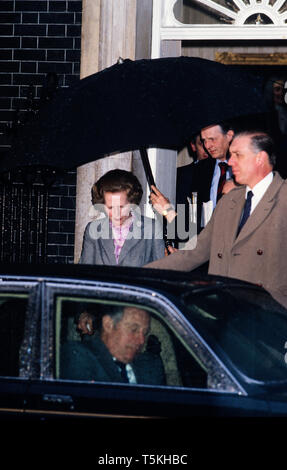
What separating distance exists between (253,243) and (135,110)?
107cm

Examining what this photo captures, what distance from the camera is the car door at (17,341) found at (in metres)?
4.53

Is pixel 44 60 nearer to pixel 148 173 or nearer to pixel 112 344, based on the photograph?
pixel 148 173

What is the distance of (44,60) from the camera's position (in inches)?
372

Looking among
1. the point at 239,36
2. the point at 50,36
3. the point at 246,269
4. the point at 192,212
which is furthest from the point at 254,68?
the point at 246,269

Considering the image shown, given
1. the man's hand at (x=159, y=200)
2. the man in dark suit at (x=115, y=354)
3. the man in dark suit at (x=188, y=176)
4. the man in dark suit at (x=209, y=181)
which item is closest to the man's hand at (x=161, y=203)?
the man's hand at (x=159, y=200)

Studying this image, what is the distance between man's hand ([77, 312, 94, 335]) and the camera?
462cm

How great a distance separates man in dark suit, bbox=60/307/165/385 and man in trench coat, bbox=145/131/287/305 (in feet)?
4.80

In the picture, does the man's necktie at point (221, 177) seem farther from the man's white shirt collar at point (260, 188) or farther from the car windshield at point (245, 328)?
the car windshield at point (245, 328)

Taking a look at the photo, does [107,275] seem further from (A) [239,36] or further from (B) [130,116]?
(A) [239,36]

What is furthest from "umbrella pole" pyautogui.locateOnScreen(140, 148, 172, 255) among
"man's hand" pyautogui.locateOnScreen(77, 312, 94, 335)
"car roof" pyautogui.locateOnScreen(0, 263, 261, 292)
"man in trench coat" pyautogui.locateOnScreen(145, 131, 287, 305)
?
"man's hand" pyautogui.locateOnScreen(77, 312, 94, 335)

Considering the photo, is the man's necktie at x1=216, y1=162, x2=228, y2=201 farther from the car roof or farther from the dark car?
the dark car

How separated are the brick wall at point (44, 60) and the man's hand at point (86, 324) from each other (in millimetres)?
4714

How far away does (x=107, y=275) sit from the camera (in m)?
4.72

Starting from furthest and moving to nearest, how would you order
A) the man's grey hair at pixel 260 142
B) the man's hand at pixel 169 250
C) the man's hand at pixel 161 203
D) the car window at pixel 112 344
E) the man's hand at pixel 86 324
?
1. the man's hand at pixel 169 250
2. the man's hand at pixel 161 203
3. the man's grey hair at pixel 260 142
4. the man's hand at pixel 86 324
5. the car window at pixel 112 344
